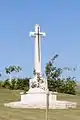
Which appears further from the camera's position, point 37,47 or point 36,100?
point 37,47

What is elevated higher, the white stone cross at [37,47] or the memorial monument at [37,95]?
the white stone cross at [37,47]

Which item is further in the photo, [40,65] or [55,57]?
[40,65]

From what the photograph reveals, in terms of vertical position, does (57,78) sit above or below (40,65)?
below

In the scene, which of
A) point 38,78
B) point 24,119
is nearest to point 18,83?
point 38,78

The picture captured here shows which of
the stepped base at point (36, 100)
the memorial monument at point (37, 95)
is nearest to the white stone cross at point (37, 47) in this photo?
the memorial monument at point (37, 95)

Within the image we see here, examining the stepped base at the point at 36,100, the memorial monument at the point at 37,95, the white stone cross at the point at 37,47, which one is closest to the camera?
the memorial monument at the point at 37,95

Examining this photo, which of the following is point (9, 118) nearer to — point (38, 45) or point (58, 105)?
point (58, 105)

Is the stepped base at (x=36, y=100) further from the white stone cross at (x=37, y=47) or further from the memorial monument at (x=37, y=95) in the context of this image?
the white stone cross at (x=37, y=47)

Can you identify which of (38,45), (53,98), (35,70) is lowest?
(53,98)

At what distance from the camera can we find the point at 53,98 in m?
27.2

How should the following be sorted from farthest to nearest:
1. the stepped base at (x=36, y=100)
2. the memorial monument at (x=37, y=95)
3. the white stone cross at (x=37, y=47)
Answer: the white stone cross at (x=37, y=47)
the stepped base at (x=36, y=100)
the memorial monument at (x=37, y=95)

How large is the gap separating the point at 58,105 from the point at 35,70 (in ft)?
9.25

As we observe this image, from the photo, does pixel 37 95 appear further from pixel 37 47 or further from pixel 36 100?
pixel 37 47

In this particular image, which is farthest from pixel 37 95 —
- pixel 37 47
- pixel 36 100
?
pixel 37 47
